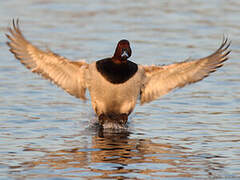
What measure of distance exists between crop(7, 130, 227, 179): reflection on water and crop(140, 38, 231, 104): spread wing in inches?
56.6

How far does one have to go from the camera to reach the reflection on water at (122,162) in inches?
311

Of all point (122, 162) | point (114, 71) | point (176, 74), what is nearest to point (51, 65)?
point (114, 71)

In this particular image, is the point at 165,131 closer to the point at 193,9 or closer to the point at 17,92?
the point at 17,92

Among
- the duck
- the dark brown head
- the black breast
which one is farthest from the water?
the dark brown head

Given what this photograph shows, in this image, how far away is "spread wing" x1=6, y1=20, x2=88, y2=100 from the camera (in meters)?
10.1

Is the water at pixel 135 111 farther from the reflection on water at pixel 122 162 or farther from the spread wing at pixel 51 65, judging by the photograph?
the spread wing at pixel 51 65

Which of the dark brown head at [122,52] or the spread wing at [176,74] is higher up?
the dark brown head at [122,52]

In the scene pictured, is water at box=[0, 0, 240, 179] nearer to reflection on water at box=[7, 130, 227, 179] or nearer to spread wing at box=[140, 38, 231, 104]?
reflection on water at box=[7, 130, 227, 179]

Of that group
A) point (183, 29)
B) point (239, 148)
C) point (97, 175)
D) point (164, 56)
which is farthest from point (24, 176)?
point (183, 29)

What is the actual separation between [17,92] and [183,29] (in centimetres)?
642

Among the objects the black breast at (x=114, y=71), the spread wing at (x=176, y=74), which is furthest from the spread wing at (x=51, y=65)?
the spread wing at (x=176, y=74)

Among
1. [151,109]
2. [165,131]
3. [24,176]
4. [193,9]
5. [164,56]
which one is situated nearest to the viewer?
[24,176]

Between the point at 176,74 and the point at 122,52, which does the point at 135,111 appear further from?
the point at 122,52

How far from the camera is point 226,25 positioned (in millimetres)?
17500
